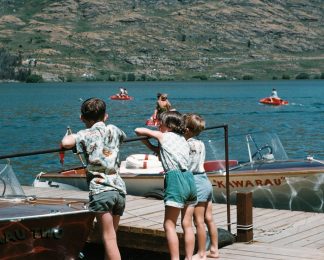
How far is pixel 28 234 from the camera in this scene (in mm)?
7969

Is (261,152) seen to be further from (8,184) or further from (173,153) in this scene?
(173,153)

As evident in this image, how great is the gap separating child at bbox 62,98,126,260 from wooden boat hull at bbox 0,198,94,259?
2.62 feet

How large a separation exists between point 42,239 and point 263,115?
72205 millimetres

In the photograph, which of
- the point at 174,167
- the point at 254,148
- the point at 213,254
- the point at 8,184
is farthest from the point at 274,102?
the point at 174,167

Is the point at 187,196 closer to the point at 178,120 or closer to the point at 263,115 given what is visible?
the point at 178,120

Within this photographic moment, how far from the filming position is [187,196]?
789 cm

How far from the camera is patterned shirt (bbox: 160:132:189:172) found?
25.9 ft

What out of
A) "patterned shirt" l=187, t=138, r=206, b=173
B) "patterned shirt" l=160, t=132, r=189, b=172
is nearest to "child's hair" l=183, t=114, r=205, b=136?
"patterned shirt" l=187, t=138, r=206, b=173

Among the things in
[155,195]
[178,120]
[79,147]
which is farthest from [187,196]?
[155,195]

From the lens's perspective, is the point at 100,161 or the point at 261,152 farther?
the point at 261,152

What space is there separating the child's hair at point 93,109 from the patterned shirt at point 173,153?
0.83 m

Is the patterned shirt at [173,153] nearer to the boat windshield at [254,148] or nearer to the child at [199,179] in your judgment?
the child at [199,179]

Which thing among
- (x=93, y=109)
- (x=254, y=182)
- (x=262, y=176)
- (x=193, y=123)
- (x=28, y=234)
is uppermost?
(x=93, y=109)

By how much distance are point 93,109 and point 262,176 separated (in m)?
7.94
